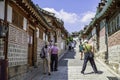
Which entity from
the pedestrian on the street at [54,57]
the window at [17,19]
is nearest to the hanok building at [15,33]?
the window at [17,19]

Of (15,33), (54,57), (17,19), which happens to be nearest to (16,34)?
(15,33)

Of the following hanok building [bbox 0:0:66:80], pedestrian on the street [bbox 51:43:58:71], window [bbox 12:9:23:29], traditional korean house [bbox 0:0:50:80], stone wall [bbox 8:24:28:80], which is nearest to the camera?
hanok building [bbox 0:0:66:80]

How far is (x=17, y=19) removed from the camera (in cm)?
1260

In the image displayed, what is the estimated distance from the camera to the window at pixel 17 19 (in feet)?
39.2

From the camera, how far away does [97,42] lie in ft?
99.7

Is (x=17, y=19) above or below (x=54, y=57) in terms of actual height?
above

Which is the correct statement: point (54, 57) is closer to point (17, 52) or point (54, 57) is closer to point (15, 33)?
point (17, 52)

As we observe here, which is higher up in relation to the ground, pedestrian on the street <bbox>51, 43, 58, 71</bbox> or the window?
the window

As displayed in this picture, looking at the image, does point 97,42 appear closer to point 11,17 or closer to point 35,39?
point 35,39

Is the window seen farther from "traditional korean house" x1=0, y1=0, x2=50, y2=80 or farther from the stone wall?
the stone wall

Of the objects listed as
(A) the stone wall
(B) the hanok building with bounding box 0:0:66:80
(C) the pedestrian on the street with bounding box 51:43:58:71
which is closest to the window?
(B) the hanok building with bounding box 0:0:66:80

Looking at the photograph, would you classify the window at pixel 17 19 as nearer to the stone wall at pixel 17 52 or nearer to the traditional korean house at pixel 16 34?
the traditional korean house at pixel 16 34

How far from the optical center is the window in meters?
12.0

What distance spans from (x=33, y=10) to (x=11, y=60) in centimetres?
329
